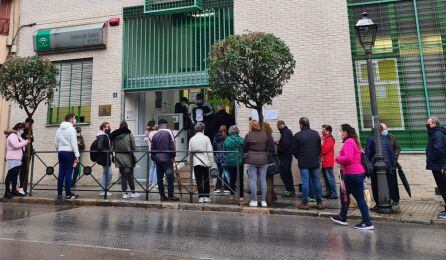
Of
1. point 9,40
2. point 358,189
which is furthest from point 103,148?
point 9,40

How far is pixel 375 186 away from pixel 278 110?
3618 millimetres

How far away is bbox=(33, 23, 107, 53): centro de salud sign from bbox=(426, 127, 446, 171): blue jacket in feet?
32.1

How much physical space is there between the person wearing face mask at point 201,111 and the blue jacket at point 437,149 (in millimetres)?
6182

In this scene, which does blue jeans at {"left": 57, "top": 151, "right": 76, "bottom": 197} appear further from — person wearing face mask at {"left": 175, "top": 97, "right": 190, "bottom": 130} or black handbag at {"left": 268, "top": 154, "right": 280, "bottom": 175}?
black handbag at {"left": 268, "top": 154, "right": 280, "bottom": 175}

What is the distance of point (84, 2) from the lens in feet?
41.3

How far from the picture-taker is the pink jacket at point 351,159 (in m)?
6.19

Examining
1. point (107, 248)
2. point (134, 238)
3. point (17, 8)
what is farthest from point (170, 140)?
point (17, 8)

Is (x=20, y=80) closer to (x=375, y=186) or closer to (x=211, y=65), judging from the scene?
(x=211, y=65)

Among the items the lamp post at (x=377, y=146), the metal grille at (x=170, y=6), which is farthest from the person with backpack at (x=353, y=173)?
the metal grille at (x=170, y=6)

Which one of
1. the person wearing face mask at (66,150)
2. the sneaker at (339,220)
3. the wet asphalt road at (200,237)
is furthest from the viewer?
the person wearing face mask at (66,150)

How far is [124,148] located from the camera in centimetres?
895

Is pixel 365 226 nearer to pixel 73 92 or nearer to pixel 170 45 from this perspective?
pixel 170 45

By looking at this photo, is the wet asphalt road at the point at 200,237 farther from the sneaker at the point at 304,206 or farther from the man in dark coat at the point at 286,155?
the man in dark coat at the point at 286,155

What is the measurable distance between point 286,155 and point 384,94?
129 inches
